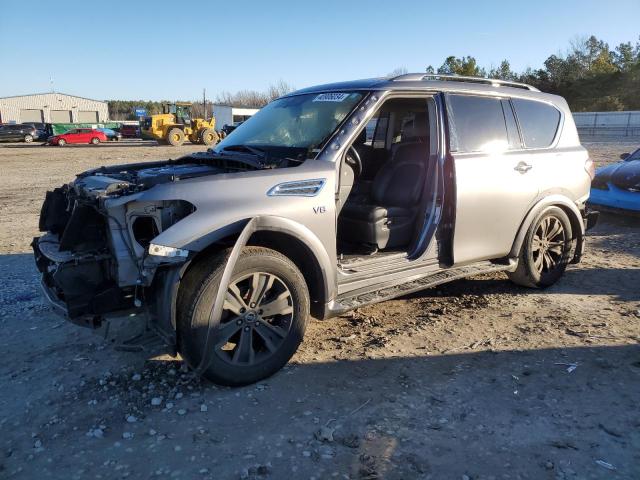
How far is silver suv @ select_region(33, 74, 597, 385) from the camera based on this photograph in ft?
10.3

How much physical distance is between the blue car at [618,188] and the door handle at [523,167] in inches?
171

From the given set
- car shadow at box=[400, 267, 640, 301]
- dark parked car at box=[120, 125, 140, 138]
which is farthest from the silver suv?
dark parked car at box=[120, 125, 140, 138]

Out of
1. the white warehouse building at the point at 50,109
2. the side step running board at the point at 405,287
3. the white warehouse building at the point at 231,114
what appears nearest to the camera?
the side step running board at the point at 405,287

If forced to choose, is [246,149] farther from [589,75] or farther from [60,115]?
[60,115]

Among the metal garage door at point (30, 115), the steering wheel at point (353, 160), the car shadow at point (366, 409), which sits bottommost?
the car shadow at point (366, 409)

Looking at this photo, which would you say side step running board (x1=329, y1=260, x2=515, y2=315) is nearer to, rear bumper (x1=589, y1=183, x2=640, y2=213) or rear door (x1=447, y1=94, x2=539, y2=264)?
rear door (x1=447, y1=94, x2=539, y2=264)

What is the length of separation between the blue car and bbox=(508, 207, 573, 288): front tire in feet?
11.5

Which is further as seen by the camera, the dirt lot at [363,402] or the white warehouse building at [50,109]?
the white warehouse building at [50,109]

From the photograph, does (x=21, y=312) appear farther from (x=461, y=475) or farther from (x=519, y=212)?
(x=519, y=212)

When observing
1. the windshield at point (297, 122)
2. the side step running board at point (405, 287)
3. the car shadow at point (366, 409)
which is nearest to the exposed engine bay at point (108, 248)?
the car shadow at point (366, 409)

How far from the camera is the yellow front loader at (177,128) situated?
34.9 metres

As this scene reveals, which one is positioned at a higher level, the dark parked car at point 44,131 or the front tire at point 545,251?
the dark parked car at point 44,131

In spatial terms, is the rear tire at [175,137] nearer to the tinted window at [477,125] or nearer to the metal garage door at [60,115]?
the tinted window at [477,125]

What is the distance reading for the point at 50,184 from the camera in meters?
14.0
